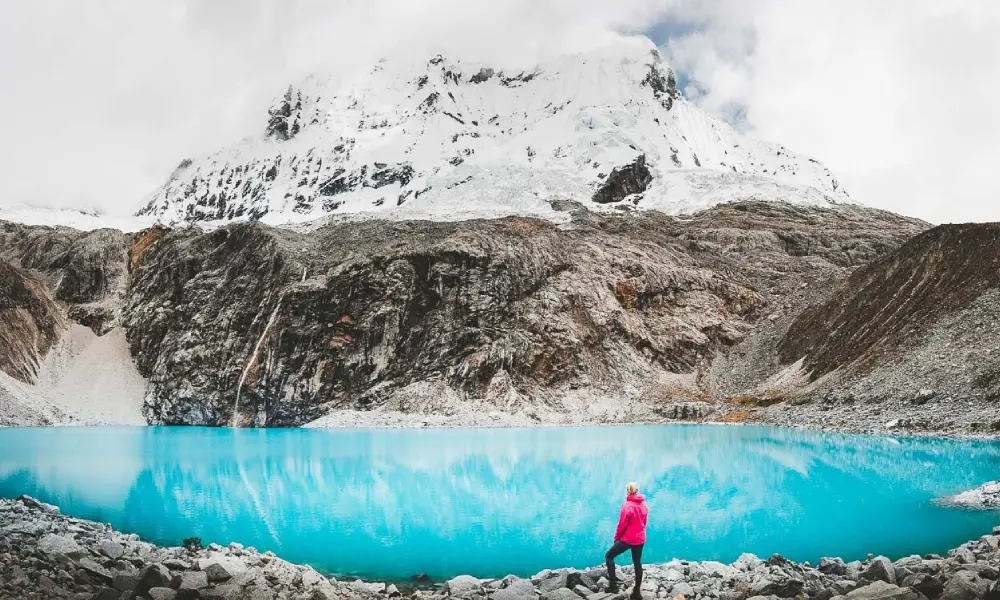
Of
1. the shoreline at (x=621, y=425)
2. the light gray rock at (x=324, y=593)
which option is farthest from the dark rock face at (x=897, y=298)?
the light gray rock at (x=324, y=593)

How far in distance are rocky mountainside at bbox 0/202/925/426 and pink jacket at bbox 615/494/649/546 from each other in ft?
185

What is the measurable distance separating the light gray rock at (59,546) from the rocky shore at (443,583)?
18 millimetres

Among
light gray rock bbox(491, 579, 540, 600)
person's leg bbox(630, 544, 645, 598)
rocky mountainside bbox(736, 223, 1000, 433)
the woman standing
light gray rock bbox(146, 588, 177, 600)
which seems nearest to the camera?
light gray rock bbox(146, 588, 177, 600)

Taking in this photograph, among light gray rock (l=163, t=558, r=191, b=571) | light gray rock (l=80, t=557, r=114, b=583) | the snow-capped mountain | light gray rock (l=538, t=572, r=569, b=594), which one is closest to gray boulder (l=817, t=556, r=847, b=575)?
light gray rock (l=538, t=572, r=569, b=594)

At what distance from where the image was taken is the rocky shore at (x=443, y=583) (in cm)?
1026

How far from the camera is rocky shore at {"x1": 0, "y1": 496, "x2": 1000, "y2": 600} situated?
404 inches

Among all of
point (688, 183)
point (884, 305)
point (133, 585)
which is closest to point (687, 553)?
point (133, 585)

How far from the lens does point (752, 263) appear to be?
315 feet

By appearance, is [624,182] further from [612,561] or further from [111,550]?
[111,550]

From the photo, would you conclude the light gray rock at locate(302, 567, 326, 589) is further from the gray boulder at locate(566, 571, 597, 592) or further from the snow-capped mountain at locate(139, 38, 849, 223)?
the snow-capped mountain at locate(139, 38, 849, 223)

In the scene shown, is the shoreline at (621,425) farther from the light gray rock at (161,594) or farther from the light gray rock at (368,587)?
the light gray rock at (161,594)

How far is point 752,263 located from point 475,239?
37.1 metres

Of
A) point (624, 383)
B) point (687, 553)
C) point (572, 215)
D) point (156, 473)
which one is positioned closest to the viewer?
point (687, 553)

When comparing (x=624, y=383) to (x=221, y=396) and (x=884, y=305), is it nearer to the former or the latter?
(x=884, y=305)
